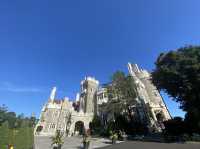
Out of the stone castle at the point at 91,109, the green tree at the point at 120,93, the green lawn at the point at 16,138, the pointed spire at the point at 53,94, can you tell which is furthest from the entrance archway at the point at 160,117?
the pointed spire at the point at 53,94

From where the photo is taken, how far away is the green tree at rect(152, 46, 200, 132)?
73.3 feet

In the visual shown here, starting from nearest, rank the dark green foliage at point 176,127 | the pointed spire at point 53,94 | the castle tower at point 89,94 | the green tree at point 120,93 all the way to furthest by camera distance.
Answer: the dark green foliage at point 176,127 < the green tree at point 120,93 < the castle tower at point 89,94 < the pointed spire at point 53,94

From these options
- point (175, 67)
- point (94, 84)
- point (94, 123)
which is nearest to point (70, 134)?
point (94, 123)

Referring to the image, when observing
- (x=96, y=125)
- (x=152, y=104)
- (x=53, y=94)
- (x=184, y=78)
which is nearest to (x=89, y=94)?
(x=96, y=125)

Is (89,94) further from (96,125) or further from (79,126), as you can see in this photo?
(96,125)

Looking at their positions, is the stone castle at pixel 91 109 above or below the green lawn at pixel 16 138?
above

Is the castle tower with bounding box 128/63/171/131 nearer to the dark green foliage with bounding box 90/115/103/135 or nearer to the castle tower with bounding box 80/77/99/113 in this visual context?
the dark green foliage with bounding box 90/115/103/135

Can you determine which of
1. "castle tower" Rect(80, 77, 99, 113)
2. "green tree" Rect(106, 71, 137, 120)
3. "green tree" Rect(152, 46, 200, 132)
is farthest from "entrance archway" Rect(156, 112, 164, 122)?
"castle tower" Rect(80, 77, 99, 113)

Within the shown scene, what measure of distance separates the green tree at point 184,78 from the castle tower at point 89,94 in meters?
27.2

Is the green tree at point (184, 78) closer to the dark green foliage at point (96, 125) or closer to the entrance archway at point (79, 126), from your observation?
the dark green foliage at point (96, 125)

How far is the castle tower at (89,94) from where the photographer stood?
160ft

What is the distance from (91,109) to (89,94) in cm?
542

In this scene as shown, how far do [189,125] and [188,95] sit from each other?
613cm

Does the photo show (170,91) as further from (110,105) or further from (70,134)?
(70,134)
